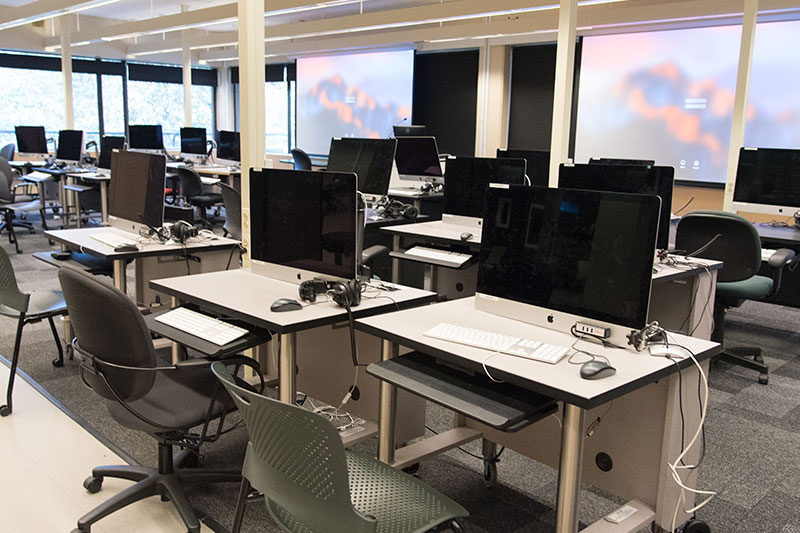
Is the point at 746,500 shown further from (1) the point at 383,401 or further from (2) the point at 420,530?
(2) the point at 420,530

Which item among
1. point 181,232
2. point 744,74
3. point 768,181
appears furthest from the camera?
point 744,74

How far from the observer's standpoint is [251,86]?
134 inches

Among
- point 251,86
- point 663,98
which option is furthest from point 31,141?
point 663,98

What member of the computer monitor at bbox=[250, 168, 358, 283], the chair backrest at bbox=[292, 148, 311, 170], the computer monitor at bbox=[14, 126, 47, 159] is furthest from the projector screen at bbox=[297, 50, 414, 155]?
the computer monitor at bbox=[250, 168, 358, 283]

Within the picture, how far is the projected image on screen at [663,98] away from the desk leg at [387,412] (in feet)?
21.7

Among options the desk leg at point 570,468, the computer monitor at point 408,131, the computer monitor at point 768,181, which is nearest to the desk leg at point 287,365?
the desk leg at point 570,468

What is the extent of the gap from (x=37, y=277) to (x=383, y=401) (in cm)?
508

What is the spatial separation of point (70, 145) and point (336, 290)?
313 inches

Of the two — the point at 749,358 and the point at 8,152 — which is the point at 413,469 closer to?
the point at 749,358

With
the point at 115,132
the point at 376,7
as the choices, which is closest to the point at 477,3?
the point at 376,7

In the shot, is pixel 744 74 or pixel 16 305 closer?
pixel 16 305

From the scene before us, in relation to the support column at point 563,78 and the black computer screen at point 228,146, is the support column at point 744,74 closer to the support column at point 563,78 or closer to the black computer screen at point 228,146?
the support column at point 563,78

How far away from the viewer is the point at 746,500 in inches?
104

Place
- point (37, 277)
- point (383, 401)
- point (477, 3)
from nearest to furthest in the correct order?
1. point (383, 401)
2. point (37, 277)
3. point (477, 3)
